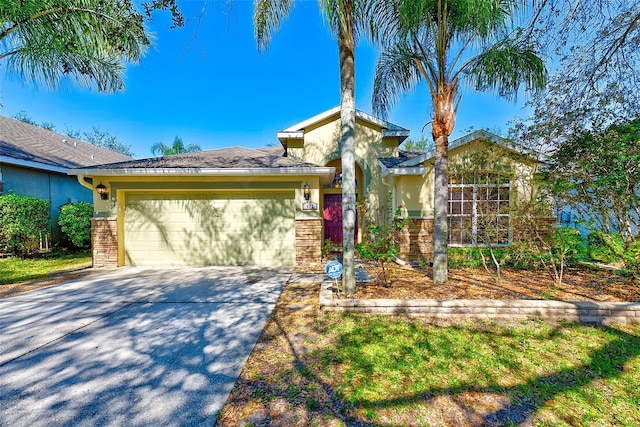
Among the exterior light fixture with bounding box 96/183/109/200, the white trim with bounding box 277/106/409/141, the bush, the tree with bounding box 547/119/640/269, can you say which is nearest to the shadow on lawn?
the bush

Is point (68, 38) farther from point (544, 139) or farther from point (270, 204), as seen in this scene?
point (544, 139)

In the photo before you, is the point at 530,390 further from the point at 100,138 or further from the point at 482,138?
the point at 100,138

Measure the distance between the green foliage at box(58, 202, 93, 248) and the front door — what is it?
31.3ft

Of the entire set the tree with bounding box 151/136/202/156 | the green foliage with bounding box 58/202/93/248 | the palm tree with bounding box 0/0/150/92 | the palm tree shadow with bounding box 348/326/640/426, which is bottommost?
the palm tree shadow with bounding box 348/326/640/426

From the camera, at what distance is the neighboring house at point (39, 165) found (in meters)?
9.86

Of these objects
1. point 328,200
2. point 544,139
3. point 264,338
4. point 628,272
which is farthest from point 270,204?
point 628,272

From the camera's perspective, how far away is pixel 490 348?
3385 millimetres

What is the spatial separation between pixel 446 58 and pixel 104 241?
33.3ft

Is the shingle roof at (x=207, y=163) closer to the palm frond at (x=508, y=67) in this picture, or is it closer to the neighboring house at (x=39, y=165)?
the palm frond at (x=508, y=67)

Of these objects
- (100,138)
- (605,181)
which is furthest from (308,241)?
(100,138)

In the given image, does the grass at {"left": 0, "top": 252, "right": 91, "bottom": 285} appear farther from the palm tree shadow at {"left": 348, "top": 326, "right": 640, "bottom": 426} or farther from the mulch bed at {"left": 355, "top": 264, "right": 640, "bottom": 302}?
the palm tree shadow at {"left": 348, "top": 326, "right": 640, "bottom": 426}

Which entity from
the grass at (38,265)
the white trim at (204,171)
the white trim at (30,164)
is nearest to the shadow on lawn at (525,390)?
the white trim at (204,171)

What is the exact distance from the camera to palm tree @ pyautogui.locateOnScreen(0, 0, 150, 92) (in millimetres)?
5258

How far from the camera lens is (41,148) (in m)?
12.3
